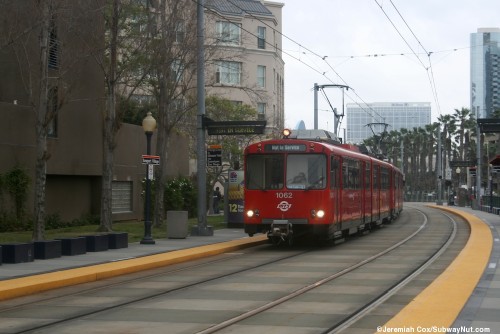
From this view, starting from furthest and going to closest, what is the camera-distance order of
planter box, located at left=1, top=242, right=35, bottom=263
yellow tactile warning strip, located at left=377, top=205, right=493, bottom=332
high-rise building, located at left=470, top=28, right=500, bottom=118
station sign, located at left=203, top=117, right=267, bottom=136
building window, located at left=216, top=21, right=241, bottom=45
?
high-rise building, located at left=470, top=28, right=500, bottom=118
building window, located at left=216, top=21, right=241, bottom=45
station sign, located at left=203, top=117, right=267, bottom=136
planter box, located at left=1, top=242, right=35, bottom=263
yellow tactile warning strip, located at left=377, top=205, right=493, bottom=332

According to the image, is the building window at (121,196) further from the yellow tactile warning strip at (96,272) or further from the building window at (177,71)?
the yellow tactile warning strip at (96,272)

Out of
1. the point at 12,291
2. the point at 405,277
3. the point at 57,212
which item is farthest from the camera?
the point at 57,212

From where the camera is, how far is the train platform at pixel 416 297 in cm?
1048

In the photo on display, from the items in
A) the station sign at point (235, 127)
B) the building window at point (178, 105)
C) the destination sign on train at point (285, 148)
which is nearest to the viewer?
the destination sign on train at point (285, 148)

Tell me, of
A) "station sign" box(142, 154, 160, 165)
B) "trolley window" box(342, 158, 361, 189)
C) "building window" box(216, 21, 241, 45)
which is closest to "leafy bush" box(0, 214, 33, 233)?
"station sign" box(142, 154, 160, 165)

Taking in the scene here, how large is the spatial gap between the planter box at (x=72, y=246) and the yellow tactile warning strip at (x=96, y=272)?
5.84ft

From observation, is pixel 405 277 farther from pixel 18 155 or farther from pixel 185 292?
pixel 18 155

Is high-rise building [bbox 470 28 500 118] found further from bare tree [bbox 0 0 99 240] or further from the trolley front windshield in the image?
bare tree [bbox 0 0 99 240]

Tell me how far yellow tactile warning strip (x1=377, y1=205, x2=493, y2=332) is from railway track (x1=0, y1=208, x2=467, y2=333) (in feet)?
1.54

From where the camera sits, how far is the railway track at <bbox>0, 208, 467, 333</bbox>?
10648 millimetres

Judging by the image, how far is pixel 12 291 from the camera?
44.8 ft

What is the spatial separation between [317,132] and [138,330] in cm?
2026

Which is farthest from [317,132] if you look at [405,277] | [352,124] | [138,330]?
[352,124]

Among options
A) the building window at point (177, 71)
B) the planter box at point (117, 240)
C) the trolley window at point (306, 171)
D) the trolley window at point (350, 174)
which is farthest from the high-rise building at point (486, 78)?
the planter box at point (117, 240)
